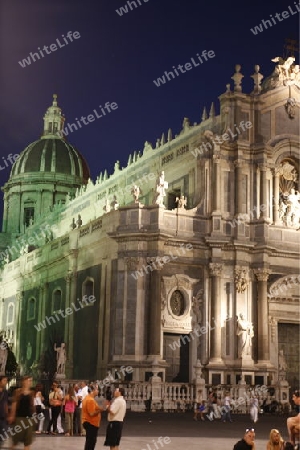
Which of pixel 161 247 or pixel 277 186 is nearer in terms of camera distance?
pixel 161 247

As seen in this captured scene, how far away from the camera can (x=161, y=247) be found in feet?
125

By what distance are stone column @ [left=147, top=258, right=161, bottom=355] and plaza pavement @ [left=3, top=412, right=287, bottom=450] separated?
4.64 metres

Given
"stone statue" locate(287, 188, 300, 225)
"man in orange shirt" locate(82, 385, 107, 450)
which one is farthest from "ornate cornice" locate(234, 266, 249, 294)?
"man in orange shirt" locate(82, 385, 107, 450)

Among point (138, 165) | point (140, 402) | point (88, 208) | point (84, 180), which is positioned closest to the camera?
point (140, 402)

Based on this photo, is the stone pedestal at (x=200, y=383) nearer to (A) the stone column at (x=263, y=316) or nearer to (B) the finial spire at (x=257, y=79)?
(A) the stone column at (x=263, y=316)

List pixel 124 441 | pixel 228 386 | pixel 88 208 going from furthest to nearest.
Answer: pixel 88 208
pixel 228 386
pixel 124 441

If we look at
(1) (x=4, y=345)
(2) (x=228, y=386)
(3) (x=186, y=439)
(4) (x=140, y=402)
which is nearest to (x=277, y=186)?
(2) (x=228, y=386)

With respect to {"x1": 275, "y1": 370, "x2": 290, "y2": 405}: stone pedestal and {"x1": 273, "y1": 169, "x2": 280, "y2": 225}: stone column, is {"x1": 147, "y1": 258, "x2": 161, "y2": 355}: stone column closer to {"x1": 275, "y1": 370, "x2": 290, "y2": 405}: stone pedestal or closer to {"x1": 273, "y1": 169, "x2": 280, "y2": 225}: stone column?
{"x1": 275, "y1": 370, "x2": 290, "y2": 405}: stone pedestal

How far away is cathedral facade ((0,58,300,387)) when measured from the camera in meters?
37.9

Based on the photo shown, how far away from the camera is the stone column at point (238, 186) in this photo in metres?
40.5

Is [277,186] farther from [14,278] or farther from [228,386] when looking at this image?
[14,278]

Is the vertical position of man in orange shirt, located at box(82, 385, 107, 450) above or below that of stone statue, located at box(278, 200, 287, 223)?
below

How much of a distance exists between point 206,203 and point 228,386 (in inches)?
383

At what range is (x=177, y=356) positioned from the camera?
3869 cm
